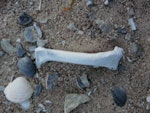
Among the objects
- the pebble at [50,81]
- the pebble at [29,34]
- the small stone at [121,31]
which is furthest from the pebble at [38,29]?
the small stone at [121,31]

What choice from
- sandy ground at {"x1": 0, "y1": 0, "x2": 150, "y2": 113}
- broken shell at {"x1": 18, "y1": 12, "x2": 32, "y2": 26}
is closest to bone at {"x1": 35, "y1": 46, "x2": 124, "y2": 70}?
sandy ground at {"x1": 0, "y1": 0, "x2": 150, "y2": 113}

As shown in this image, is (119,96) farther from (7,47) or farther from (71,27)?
(7,47)

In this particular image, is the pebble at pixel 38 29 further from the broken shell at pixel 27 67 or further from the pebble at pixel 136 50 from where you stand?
the pebble at pixel 136 50

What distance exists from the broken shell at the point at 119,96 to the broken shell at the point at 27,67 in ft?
1.05

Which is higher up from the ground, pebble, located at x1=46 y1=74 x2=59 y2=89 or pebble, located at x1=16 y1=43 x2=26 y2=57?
pebble, located at x1=16 y1=43 x2=26 y2=57

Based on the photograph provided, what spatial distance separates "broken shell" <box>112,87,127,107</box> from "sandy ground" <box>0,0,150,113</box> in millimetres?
18

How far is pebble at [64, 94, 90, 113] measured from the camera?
5.87 feet

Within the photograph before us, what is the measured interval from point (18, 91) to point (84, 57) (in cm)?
28

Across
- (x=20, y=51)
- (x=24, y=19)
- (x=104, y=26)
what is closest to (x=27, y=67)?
(x=20, y=51)

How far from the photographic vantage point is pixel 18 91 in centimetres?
181

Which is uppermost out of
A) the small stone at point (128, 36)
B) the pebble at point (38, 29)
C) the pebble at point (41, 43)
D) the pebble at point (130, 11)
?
the pebble at point (130, 11)

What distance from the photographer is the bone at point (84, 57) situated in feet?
5.86

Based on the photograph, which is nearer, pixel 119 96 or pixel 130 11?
pixel 119 96

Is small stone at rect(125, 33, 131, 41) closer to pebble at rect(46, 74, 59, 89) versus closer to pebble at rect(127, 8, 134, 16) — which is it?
pebble at rect(127, 8, 134, 16)
